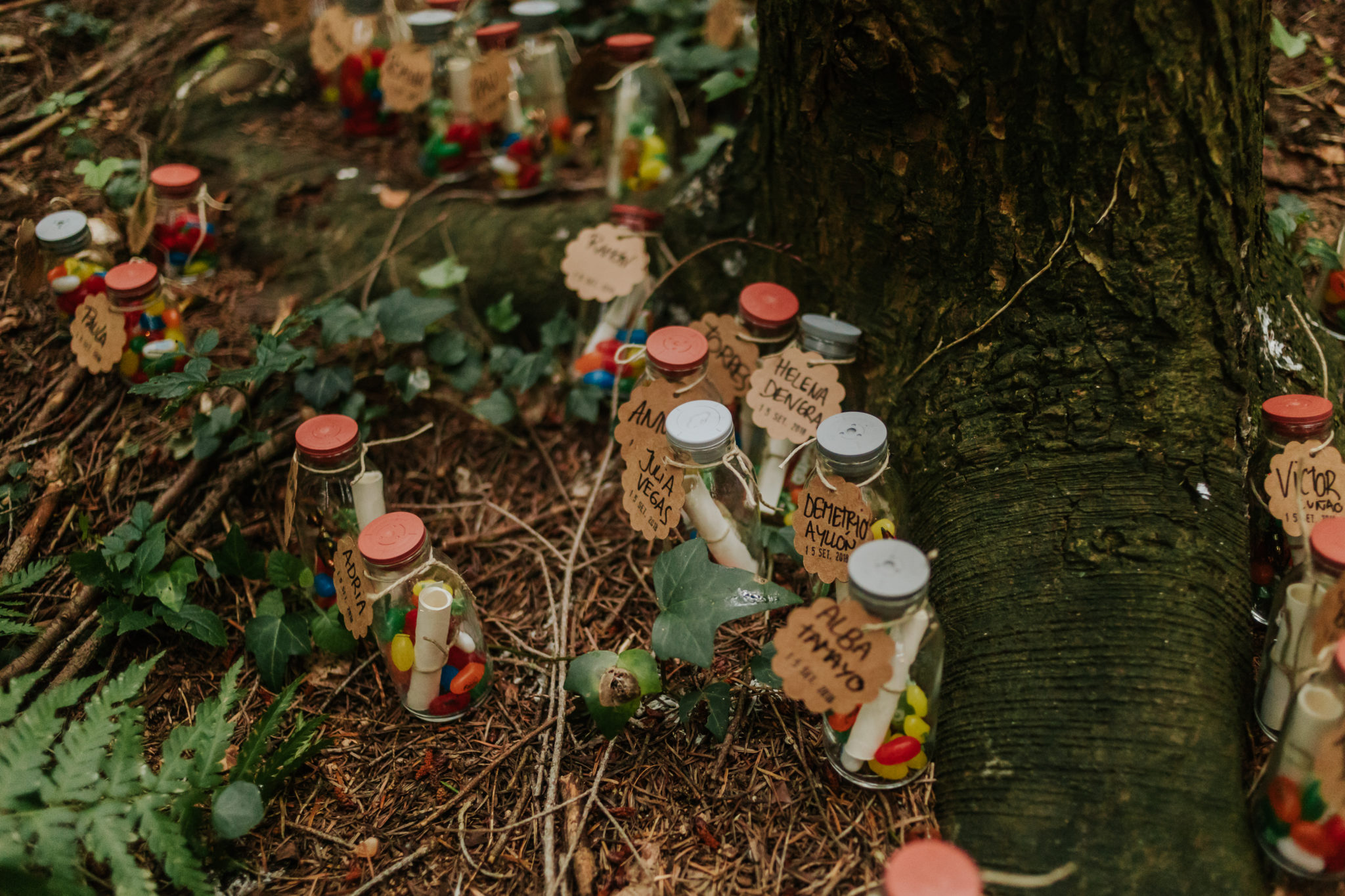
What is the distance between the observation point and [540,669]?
1.87 metres

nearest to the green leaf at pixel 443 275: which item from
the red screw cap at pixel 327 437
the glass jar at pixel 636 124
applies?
the glass jar at pixel 636 124

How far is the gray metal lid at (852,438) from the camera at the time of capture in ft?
5.23

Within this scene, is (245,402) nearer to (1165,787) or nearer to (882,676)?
(882,676)

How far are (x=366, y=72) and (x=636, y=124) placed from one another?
43.5 inches

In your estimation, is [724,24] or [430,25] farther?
[724,24]

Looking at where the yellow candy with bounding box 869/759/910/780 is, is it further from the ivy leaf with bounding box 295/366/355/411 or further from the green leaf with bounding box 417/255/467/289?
the green leaf with bounding box 417/255/467/289

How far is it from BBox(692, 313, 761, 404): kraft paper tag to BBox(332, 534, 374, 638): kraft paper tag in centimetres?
86

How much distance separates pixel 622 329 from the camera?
2477 mm

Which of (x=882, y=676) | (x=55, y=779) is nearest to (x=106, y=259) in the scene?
(x=55, y=779)

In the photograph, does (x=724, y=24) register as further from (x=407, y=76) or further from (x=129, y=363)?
(x=129, y=363)

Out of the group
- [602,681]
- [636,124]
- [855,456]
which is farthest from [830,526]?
[636,124]

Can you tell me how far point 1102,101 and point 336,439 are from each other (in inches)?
61.6

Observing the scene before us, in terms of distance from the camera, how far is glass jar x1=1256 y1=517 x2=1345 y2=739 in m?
1.36

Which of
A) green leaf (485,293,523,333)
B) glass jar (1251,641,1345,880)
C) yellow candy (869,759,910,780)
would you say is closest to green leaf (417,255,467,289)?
green leaf (485,293,523,333)
